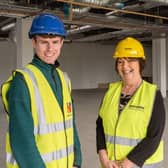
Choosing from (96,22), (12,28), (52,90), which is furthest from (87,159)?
(12,28)

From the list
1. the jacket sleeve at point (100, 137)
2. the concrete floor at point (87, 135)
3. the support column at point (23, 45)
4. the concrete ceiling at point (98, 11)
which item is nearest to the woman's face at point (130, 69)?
the jacket sleeve at point (100, 137)

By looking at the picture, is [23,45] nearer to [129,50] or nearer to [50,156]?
[129,50]

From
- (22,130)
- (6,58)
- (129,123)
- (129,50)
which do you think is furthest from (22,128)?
(6,58)

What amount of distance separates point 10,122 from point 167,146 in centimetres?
367

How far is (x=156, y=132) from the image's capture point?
1.58m

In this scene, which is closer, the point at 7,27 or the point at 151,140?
the point at 151,140

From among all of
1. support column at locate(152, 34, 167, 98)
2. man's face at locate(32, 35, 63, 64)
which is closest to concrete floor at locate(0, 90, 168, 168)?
man's face at locate(32, 35, 63, 64)

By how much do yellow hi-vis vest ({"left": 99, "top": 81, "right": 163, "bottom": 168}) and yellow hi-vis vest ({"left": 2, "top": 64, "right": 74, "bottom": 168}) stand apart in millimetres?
316

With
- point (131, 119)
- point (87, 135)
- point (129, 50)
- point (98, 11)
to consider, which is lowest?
point (87, 135)

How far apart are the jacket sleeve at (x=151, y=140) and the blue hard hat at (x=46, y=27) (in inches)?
24.8

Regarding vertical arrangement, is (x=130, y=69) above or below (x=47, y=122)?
above

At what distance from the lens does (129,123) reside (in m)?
1.62

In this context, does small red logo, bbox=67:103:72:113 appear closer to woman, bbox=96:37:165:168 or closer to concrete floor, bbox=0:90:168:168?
woman, bbox=96:37:165:168

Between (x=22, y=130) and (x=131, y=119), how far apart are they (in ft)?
2.05
